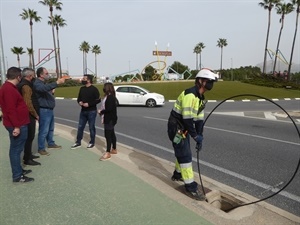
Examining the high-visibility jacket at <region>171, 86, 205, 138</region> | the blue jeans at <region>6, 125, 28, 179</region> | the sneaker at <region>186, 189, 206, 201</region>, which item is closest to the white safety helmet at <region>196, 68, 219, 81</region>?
the high-visibility jacket at <region>171, 86, 205, 138</region>

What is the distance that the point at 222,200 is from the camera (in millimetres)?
3715

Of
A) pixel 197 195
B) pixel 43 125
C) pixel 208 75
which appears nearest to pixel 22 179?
pixel 43 125

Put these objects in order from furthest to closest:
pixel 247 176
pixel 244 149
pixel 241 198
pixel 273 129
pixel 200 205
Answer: pixel 273 129, pixel 244 149, pixel 247 176, pixel 241 198, pixel 200 205

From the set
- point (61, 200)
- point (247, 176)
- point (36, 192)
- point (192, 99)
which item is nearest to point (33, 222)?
point (61, 200)

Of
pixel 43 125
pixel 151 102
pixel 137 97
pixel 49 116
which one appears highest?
pixel 49 116

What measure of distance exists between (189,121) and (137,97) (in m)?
14.3

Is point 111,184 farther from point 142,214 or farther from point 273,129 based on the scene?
point 273,129

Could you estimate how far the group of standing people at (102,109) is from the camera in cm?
543

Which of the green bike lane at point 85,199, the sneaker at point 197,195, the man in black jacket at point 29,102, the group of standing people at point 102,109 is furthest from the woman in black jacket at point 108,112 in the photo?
the sneaker at point 197,195

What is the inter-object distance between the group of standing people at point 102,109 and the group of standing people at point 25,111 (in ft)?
2.28

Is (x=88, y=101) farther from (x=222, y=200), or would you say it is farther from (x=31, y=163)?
(x=222, y=200)

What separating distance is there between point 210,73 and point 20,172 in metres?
3.31

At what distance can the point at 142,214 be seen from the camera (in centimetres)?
313

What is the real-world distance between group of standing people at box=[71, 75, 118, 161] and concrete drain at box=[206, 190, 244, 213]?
237 centimetres
